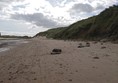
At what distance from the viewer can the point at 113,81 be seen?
8930 millimetres

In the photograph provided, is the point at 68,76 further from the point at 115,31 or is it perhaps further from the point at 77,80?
the point at 115,31

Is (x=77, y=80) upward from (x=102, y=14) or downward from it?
downward

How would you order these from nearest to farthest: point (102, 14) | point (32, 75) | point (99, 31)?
point (32, 75), point (99, 31), point (102, 14)

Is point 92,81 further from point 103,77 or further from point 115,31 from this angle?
point 115,31

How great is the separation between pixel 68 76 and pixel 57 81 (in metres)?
0.89

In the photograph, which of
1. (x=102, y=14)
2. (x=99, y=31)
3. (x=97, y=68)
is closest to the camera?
(x=97, y=68)

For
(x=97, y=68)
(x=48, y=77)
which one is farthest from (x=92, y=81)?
(x=97, y=68)

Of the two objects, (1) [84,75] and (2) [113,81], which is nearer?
(2) [113,81]

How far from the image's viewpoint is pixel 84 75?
10211 millimetres

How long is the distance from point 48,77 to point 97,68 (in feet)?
8.96

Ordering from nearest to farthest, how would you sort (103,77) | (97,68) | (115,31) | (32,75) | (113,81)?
1. (113,81)
2. (103,77)
3. (32,75)
4. (97,68)
5. (115,31)

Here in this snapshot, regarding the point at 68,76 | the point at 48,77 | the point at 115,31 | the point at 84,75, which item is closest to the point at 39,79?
the point at 48,77

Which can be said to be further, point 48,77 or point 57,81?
point 48,77

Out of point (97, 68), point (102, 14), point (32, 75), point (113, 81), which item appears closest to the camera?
point (113, 81)
